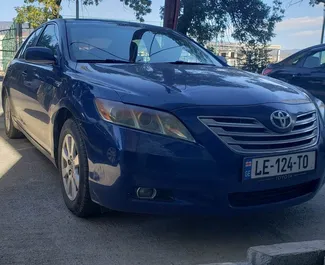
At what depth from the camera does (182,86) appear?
278cm

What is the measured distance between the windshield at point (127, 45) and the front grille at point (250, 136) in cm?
136

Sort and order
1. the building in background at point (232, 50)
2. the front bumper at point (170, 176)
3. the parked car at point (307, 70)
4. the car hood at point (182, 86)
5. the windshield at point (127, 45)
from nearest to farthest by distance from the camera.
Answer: the front bumper at point (170, 176), the car hood at point (182, 86), the windshield at point (127, 45), the parked car at point (307, 70), the building in background at point (232, 50)

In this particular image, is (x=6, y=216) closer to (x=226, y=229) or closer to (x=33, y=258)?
(x=33, y=258)

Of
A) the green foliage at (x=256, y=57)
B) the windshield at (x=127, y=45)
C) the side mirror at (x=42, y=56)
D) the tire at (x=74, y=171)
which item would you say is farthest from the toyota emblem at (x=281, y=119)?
the green foliage at (x=256, y=57)

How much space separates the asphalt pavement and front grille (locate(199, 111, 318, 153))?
0.65 m

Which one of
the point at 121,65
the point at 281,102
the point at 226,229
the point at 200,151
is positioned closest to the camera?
the point at 200,151

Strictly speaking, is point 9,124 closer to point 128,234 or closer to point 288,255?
point 128,234

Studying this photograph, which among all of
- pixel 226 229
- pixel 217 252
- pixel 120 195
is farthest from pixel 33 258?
pixel 226 229

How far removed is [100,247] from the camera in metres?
2.63

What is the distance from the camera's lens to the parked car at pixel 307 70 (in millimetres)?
6406

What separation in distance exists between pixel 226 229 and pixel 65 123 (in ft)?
4.51

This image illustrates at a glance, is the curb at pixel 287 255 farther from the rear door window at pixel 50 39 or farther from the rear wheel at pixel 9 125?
the rear wheel at pixel 9 125

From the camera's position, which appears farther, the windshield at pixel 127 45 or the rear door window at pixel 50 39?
the rear door window at pixel 50 39

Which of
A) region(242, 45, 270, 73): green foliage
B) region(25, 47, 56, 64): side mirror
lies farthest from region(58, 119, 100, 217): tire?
region(242, 45, 270, 73): green foliage
